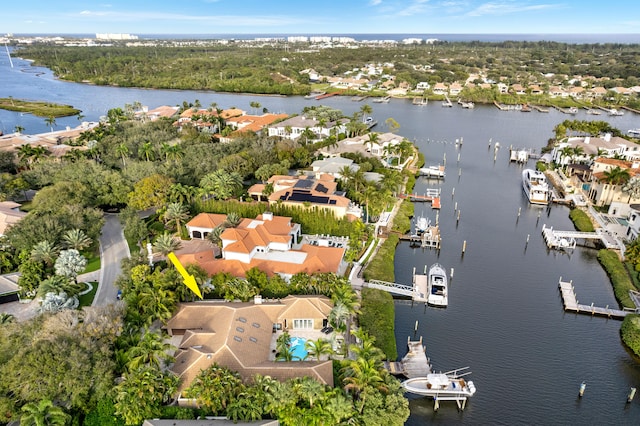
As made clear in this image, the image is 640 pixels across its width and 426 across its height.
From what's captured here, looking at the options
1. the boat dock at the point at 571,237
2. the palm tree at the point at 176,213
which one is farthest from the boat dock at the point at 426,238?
the palm tree at the point at 176,213

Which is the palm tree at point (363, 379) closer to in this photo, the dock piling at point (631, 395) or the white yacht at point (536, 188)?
the dock piling at point (631, 395)

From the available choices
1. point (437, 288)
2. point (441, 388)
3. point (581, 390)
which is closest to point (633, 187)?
point (437, 288)

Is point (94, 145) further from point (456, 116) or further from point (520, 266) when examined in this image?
point (456, 116)

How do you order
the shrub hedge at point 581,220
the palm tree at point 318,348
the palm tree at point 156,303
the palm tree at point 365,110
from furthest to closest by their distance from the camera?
1. the palm tree at point 365,110
2. the shrub hedge at point 581,220
3. the palm tree at point 156,303
4. the palm tree at point 318,348

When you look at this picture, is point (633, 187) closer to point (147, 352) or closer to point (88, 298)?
point (147, 352)

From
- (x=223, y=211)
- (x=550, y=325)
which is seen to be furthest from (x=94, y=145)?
(x=550, y=325)
